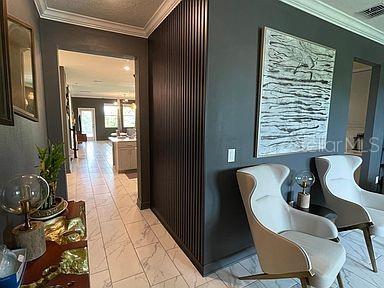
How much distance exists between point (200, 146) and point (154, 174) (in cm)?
146

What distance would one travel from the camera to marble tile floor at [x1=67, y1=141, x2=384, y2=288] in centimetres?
185

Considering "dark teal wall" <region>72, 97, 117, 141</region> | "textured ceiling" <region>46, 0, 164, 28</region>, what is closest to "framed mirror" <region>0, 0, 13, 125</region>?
"textured ceiling" <region>46, 0, 164, 28</region>

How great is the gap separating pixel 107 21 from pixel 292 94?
238 cm

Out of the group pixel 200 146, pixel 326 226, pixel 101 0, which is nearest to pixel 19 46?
pixel 101 0

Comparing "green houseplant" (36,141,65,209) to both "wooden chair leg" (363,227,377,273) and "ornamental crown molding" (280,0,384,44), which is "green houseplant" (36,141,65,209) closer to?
"ornamental crown molding" (280,0,384,44)

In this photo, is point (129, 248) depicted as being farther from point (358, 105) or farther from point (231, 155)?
point (358, 105)

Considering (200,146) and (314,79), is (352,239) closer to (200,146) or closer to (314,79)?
(314,79)

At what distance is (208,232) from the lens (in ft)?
6.40

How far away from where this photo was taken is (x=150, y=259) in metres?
2.15

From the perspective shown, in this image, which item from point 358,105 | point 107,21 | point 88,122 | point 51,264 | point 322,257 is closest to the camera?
point 51,264

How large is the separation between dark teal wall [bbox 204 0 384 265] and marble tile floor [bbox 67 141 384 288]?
8.0 inches

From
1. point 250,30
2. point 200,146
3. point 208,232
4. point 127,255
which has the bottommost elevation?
point 127,255

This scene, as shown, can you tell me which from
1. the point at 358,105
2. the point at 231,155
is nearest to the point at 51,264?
the point at 231,155

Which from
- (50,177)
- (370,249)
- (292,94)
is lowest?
(370,249)
